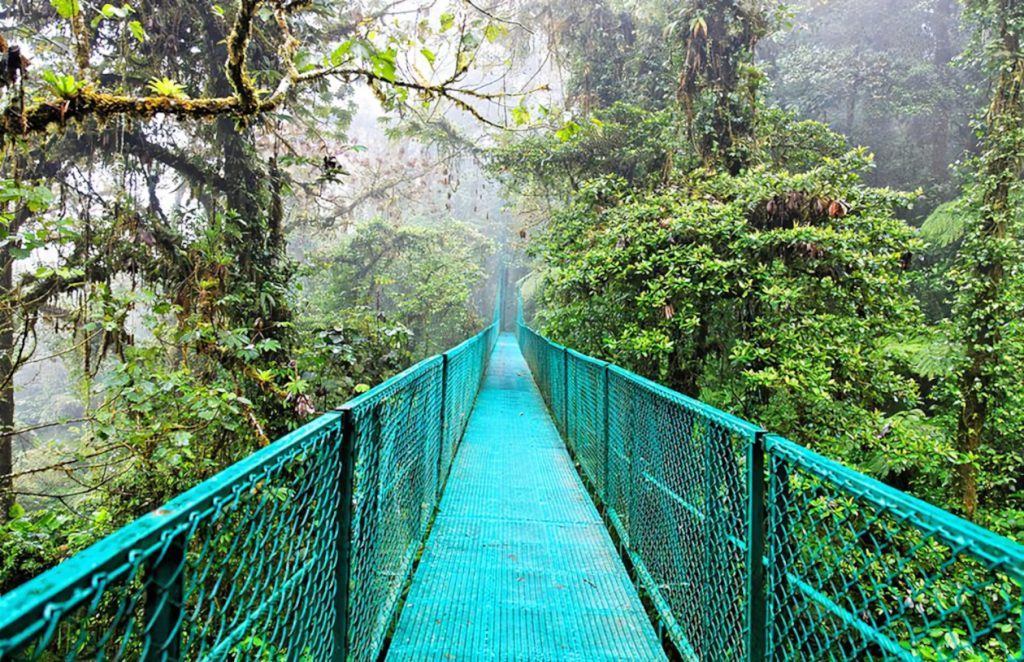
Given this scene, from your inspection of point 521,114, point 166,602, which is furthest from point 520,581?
point 521,114

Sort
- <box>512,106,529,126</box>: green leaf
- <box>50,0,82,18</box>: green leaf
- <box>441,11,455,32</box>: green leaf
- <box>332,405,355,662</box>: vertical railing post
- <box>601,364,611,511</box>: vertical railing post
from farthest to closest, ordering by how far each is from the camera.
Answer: <box>601,364,611,511</box>: vertical railing post
<box>512,106,529,126</box>: green leaf
<box>441,11,455,32</box>: green leaf
<box>50,0,82,18</box>: green leaf
<box>332,405,355,662</box>: vertical railing post

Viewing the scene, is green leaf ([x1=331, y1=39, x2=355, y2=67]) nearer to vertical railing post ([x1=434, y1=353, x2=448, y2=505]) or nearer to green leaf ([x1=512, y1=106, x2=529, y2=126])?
green leaf ([x1=512, y1=106, x2=529, y2=126])

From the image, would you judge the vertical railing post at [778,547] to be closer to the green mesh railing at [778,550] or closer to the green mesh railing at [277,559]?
the green mesh railing at [778,550]

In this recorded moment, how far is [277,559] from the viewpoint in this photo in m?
1.21

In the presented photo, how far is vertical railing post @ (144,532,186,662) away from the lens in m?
0.70

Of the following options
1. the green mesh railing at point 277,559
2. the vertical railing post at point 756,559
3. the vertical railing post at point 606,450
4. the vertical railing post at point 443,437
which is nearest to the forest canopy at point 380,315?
the vertical railing post at point 606,450

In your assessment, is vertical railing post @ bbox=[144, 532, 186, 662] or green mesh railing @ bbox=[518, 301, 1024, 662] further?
green mesh railing @ bbox=[518, 301, 1024, 662]

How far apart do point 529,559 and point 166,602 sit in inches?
86.4

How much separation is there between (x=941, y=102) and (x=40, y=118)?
18246mm

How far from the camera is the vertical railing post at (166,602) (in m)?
0.70

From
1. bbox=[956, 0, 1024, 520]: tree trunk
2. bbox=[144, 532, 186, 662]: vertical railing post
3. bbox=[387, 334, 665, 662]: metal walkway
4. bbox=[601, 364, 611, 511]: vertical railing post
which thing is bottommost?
bbox=[387, 334, 665, 662]: metal walkway

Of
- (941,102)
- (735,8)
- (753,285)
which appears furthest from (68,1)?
(941,102)

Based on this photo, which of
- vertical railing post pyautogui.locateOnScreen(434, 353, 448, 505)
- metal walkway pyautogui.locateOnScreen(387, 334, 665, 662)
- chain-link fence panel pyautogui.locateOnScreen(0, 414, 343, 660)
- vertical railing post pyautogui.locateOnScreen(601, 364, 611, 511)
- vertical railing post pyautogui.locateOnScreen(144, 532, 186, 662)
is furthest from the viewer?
vertical railing post pyautogui.locateOnScreen(434, 353, 448, 505)

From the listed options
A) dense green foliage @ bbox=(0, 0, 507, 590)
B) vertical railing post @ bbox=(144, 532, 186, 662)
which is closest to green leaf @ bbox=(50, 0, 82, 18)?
dense green foliage @ bbox=(0, 0, 507, 590)
